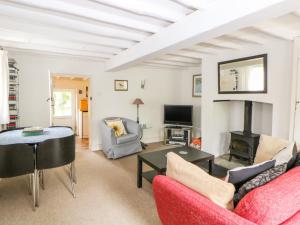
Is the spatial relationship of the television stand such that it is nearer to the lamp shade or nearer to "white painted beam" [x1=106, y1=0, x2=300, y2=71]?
the lamp shade

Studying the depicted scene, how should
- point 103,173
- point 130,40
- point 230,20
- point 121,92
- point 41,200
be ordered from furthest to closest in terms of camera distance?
point 121,92 < point 103,173 < point 130,40 < point 41,200 < point 230,20

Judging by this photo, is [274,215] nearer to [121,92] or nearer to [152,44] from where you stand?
[152,44]

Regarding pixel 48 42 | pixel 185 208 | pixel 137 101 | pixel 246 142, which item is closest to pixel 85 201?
pixel 185 208

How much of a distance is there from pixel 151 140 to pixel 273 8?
15.4 feet

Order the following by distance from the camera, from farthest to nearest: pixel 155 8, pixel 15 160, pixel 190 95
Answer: pixel 190 95 < pixel 15 160 < pixel 155 8

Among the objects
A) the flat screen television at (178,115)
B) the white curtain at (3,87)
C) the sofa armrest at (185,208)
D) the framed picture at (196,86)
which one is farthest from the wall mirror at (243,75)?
the white curtain at (3,87)

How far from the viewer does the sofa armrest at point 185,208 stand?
1.13m

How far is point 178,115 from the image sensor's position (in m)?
5.48

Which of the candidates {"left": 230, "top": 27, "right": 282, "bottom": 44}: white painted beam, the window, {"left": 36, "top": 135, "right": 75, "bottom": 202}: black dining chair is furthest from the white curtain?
the window

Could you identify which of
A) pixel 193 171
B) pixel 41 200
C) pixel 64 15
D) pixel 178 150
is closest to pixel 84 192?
pixel 41 200

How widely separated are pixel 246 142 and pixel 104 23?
10.3 feet

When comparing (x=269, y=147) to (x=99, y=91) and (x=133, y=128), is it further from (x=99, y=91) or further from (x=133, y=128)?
(x=99, y=91)

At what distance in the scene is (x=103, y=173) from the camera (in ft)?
11.3

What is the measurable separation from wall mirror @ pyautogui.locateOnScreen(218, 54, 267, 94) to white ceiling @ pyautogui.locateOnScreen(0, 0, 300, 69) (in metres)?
0.29
